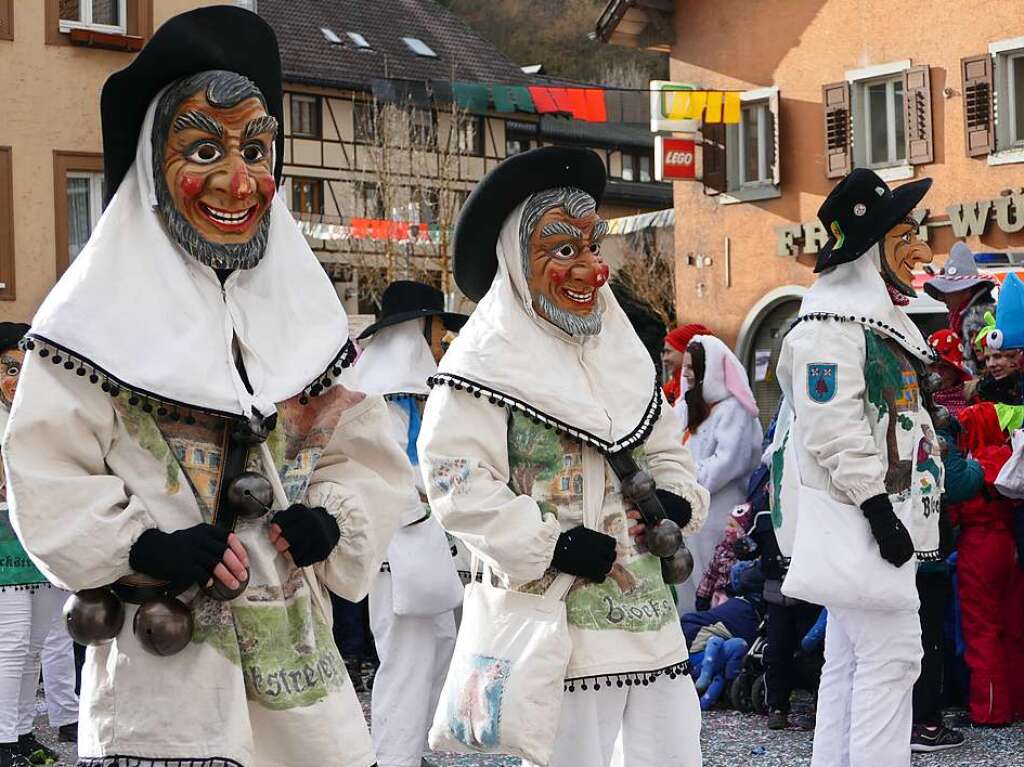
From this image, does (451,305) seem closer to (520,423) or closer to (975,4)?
(975,4)

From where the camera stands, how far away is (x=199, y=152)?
3596 millimetres

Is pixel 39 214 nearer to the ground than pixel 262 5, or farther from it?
nearer to the ground

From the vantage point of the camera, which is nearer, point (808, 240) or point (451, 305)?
point (808, 240)

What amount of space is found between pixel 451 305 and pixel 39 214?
10.5m

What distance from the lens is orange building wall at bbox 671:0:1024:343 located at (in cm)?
2192

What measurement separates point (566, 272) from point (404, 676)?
2719mm

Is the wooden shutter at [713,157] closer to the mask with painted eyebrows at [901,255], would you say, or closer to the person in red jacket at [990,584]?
the person in red jacket at [990,584]

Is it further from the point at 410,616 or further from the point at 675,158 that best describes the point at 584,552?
the point at 675,158

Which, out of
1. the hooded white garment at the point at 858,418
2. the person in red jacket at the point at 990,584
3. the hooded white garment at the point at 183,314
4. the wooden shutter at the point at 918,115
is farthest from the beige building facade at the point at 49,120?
the hooded white garment at the point at 183,314

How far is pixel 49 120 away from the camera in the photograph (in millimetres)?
21359

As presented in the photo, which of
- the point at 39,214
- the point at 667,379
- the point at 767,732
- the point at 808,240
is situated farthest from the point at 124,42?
the point at 767,732

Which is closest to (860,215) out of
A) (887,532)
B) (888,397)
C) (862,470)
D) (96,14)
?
(888,397)

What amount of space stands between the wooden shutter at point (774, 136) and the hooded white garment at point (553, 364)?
20.3 metres

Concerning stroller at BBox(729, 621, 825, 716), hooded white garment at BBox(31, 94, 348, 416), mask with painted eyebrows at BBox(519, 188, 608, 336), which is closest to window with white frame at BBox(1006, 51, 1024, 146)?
stroller at BBox(729, 621, 825, 716)
